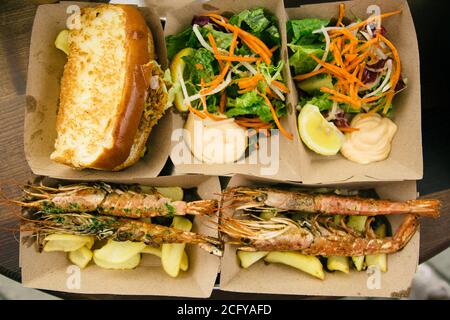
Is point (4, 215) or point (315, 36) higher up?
point (315, 36)

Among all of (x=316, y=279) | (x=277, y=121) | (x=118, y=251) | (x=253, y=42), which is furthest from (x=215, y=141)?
(x=316, y=279)

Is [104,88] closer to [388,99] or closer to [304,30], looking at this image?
[304,30]

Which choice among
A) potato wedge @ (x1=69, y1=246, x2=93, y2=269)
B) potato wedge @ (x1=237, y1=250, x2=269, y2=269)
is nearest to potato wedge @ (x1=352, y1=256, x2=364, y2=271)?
potato wedge @ (x1=237, y1=250, x2=269, y2=269)

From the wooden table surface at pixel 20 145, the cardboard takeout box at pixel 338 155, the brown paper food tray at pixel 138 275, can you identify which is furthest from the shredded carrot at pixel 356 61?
the brown paper food tray at pixel 138 275

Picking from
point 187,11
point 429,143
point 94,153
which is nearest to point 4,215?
point 94,153
